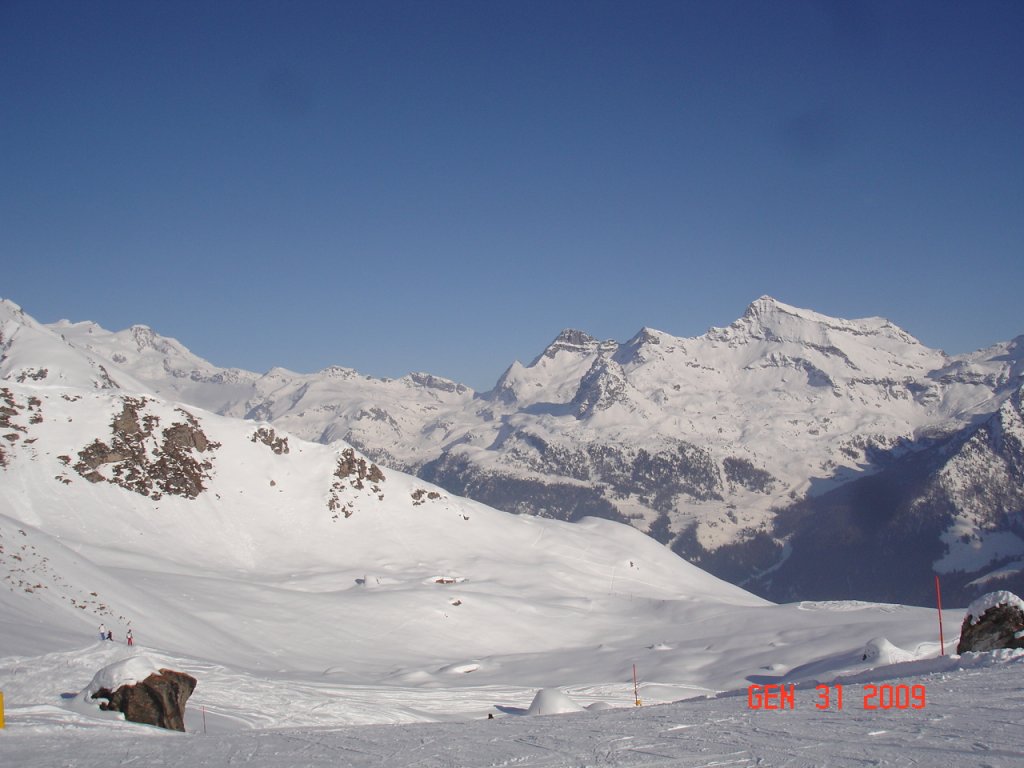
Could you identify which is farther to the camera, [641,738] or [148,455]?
Result: [148,455]

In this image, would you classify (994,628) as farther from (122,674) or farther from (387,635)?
(387,635)

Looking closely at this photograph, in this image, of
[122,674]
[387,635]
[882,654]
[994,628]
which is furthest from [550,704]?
[387,635]

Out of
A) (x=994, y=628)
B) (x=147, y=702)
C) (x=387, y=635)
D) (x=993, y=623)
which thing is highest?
(x=993, y=623)

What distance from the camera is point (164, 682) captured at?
25203 millimetres

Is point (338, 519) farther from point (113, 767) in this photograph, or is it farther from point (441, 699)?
point (113, 767)

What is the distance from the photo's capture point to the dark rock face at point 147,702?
Result: 80.5ft

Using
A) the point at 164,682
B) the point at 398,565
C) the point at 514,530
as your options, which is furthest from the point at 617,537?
the point at 164,682

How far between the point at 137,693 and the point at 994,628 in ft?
98.7

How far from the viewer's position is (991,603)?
32.6 meters

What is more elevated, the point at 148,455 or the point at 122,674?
the point at 148,455

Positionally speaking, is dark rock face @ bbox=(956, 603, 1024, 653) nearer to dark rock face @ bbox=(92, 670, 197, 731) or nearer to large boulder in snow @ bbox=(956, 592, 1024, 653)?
large boulder in snow @ bbox=(956, 592, 1024, 653)

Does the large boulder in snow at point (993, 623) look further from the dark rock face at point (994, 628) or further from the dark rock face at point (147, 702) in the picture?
the dark rock face at point (147, 702)

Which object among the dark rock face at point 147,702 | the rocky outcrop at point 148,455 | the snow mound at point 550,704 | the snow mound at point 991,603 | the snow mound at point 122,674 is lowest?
the snow mound at point 550,704

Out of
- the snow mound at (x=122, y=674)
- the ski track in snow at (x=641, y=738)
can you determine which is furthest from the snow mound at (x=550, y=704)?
the snow mound at (x=122, y=674)
